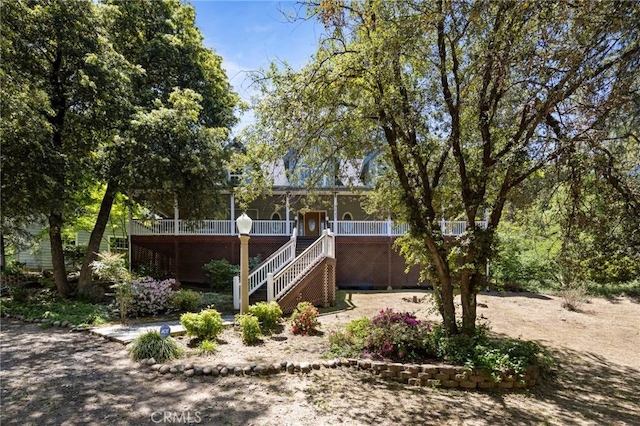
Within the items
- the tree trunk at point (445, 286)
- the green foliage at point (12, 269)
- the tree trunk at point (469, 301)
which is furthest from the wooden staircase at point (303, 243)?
the green foliage at point (12, 269)

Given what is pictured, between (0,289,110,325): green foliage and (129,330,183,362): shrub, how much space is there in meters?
3.04

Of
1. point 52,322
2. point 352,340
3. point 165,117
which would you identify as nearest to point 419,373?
point 352,340

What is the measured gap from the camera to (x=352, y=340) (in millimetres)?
7043

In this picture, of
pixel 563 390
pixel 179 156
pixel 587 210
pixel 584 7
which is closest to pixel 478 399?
pixel 563 390

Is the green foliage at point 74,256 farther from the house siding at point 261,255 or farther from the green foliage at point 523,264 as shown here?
the green foliage at point 523,264

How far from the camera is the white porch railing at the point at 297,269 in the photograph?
1006 cm

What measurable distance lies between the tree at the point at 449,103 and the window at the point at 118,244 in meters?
13.4

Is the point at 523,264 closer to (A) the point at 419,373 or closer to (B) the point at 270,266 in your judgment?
(B) the point at 270,266

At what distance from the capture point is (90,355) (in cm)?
624

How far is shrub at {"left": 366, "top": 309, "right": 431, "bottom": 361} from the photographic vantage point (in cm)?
636

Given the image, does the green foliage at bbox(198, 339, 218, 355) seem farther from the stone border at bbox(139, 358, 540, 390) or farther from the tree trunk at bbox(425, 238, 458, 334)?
the tree trunk at bbox(425, 238, 458, 334)

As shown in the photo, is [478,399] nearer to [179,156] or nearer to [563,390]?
[563,390]

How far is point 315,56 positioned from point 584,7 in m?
3.98

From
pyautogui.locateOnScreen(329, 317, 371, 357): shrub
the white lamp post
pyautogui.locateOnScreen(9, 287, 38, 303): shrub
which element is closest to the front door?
the white lamp post
